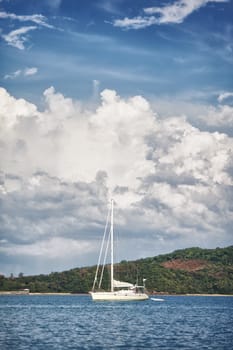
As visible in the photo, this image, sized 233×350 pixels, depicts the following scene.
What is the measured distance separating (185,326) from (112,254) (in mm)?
56956

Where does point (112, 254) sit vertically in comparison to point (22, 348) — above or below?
above

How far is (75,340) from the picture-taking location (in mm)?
64000

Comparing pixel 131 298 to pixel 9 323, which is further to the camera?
pixel 131 298

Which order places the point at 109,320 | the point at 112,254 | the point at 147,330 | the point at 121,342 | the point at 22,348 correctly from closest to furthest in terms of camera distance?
the point at 22,348 < the point at 121,342 < the point at 147,330 < the point at 109,320 < the point at 112,254

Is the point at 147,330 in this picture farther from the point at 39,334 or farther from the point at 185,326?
the point at 39,334

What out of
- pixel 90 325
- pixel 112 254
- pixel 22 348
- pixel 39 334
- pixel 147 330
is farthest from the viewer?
pixel 112 254

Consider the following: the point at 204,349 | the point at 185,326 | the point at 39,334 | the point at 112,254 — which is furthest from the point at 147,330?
the point at 112,254

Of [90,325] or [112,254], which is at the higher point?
[112,254]

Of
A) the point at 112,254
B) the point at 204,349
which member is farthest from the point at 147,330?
the point at 112,254

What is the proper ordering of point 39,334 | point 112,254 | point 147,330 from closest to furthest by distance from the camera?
point 39,334
point 147,330
point 112,254

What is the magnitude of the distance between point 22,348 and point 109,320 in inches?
1479

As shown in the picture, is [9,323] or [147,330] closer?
[147,330]

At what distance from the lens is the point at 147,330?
253 ft

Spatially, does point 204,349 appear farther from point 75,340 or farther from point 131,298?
point 131,298
